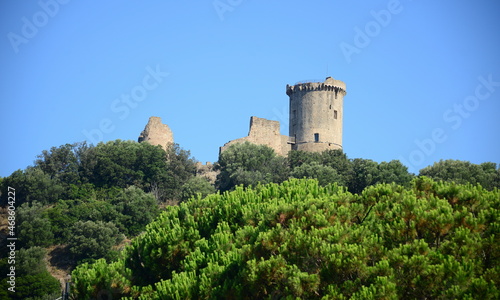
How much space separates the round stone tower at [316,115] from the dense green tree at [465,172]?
9.07 meters

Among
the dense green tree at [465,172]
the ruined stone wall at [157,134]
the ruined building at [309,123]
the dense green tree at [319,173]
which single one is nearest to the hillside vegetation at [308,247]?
the dense green tree at [319,173]

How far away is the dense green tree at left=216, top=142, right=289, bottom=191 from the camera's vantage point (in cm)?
5469

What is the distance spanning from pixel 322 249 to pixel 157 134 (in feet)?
137

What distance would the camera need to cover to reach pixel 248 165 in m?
56.4

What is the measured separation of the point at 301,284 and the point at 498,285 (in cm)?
488

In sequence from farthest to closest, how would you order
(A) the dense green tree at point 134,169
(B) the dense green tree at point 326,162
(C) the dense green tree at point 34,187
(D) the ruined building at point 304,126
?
(D) the ruined building at point 304,126 < (A) the dense green tree at point 134,169 < (B) the dense green tree at point 326,162 < (C) the dense green tree at point 34,187

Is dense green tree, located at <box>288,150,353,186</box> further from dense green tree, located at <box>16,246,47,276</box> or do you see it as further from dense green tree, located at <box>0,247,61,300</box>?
dense green tree, located at <box>0,247,61,300</box>

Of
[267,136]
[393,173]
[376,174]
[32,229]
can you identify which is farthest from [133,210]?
[393,173]

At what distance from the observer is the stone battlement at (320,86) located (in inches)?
2499

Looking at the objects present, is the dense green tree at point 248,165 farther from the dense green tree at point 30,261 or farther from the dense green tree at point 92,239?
the dense green tree at point 30,261

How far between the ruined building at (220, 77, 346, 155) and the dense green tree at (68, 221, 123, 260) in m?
15.1

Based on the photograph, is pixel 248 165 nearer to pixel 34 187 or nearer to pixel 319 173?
pixel 319 173

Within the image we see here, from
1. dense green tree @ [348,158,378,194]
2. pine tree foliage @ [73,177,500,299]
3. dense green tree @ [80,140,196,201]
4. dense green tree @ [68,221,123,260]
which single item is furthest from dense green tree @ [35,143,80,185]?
pine tree foliage @ [73,177,500,299]

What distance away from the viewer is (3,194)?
5522 centimetres
